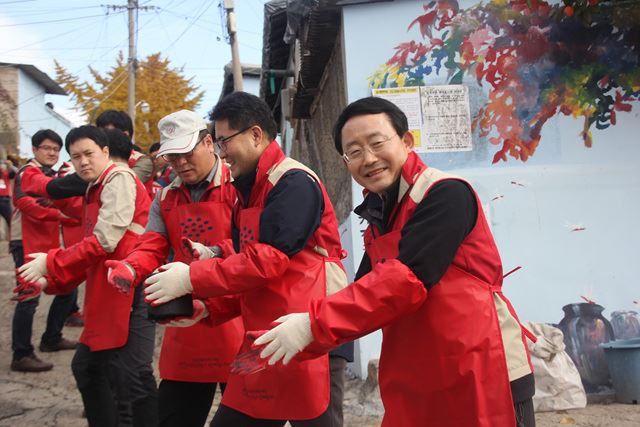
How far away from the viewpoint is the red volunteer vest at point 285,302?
2.57 m

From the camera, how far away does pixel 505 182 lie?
5.72 m

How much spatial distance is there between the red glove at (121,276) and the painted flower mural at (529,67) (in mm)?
3291

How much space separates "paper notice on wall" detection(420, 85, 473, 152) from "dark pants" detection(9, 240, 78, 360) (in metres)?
3.78

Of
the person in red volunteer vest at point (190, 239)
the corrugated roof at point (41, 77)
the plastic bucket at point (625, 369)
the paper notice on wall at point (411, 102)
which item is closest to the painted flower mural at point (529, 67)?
the paper notice on wall at point (411, 102)

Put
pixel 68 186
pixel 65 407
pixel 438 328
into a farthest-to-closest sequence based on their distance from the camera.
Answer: pixel 65 407 → pixel 68 186 → pixel 438 328

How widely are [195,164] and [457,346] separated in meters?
1.79

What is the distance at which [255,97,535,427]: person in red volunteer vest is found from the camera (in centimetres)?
189

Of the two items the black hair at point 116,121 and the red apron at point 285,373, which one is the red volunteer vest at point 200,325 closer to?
the red apron at point 285,373

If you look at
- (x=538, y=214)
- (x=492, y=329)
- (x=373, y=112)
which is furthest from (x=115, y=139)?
(x=538, y=214)

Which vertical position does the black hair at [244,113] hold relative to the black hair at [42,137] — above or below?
below

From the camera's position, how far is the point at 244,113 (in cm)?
284

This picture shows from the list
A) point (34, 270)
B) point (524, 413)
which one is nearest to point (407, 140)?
point (524, 413)

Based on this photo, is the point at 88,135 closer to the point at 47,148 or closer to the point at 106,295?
the point at 106,295

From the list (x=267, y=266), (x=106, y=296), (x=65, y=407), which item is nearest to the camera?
(x=267, y=266)
